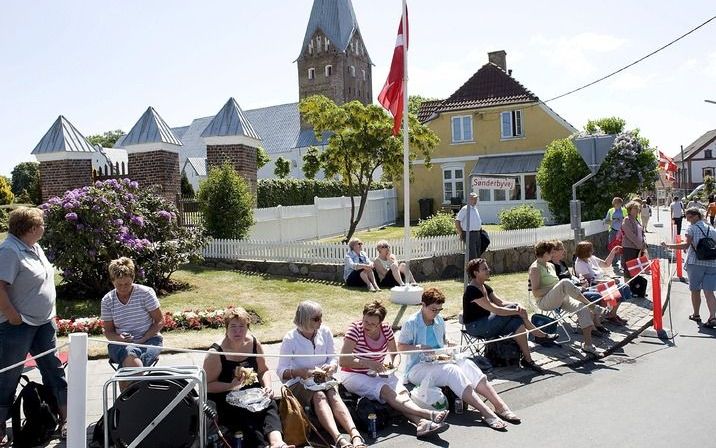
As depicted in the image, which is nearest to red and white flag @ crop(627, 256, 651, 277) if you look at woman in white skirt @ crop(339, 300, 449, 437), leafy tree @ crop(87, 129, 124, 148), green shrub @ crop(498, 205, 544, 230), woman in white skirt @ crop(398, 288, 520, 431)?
woman in white skirt @ crop(398, 288, 520, 431)

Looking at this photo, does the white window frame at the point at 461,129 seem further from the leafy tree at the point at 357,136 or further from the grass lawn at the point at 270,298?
the grass lawn at the point at 270,298

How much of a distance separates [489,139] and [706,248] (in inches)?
894

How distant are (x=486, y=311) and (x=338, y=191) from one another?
3180 cm

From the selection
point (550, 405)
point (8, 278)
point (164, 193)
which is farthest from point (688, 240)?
point (164, 193)

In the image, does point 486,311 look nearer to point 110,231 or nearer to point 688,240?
point 688,240

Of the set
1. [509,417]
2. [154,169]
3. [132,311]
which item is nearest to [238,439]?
[132,311]

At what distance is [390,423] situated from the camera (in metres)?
5.95

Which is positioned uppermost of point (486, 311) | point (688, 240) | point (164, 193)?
point (164, 193)

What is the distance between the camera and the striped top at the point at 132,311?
19.8 ft

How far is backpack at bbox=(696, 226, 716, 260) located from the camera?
9.51 m

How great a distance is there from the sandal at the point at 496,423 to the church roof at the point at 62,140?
13.9m

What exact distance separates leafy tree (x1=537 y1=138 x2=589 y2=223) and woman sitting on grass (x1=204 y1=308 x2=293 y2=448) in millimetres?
20071

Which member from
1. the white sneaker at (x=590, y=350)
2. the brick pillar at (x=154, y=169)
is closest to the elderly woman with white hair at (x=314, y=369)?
the white sneaker at (x=590, y=350)

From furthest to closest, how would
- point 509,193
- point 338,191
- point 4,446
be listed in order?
point 338,191
point 509,193
point 4,446
